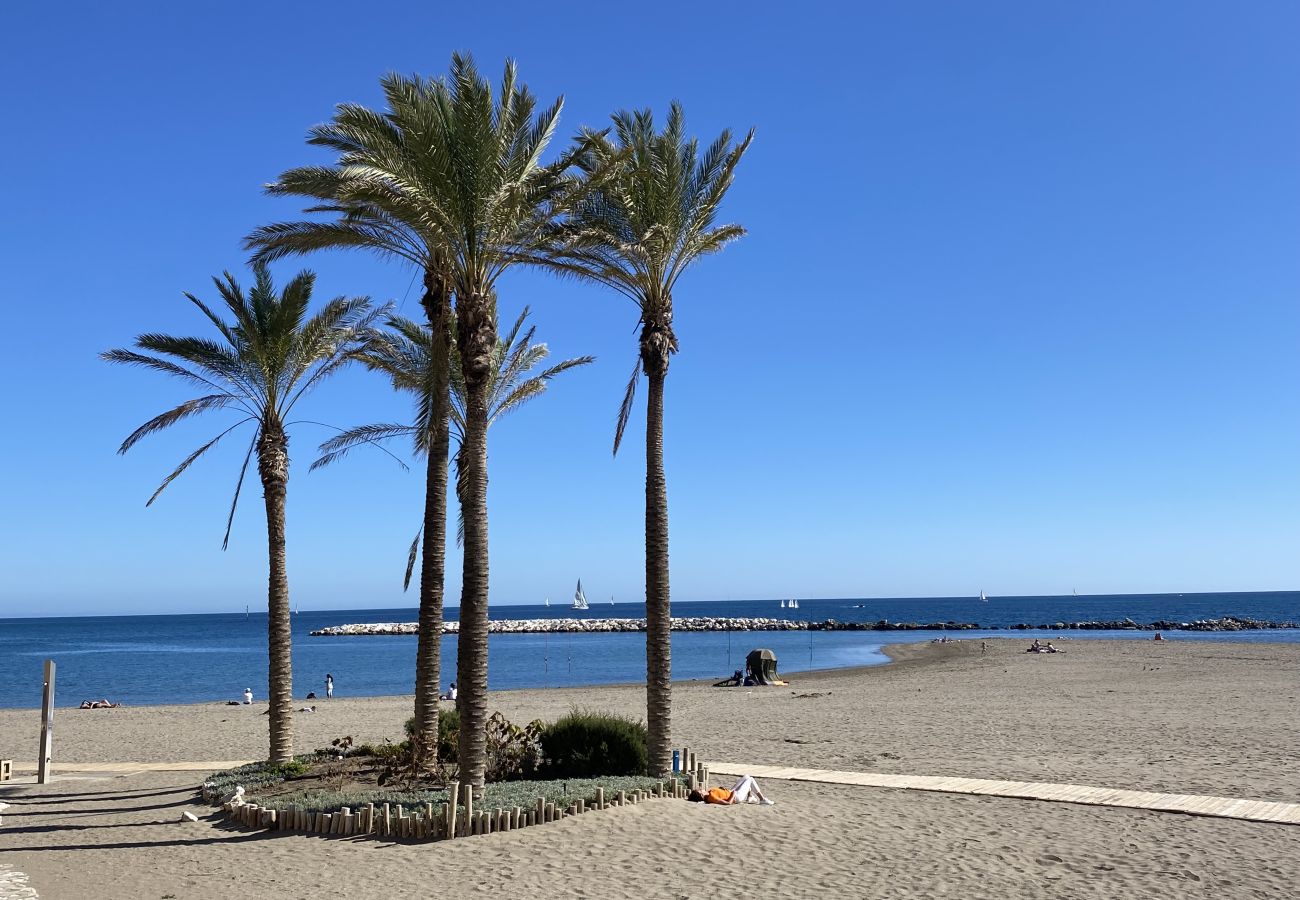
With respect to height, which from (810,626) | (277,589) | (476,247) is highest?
(476,247)

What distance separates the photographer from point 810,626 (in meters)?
128

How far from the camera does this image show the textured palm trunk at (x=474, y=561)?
525 inches

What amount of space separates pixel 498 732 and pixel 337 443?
7.97 meters

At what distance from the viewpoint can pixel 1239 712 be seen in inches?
993

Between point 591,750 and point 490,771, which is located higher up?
point 591,750

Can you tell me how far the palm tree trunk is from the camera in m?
15.0

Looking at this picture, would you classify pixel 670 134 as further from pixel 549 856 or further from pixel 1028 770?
pixel 1028 770

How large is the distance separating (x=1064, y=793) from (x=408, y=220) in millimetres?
12460

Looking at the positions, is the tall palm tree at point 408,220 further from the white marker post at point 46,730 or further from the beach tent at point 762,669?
the beach tent at point 762,669

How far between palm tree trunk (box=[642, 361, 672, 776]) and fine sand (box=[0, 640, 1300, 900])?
5.24ft

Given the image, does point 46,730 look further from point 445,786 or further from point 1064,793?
point 1064,793

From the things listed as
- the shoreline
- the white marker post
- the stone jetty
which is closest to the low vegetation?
the white marker post

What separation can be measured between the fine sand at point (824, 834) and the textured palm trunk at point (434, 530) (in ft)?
11.5

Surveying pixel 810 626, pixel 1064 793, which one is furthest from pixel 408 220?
pixel 810 626
